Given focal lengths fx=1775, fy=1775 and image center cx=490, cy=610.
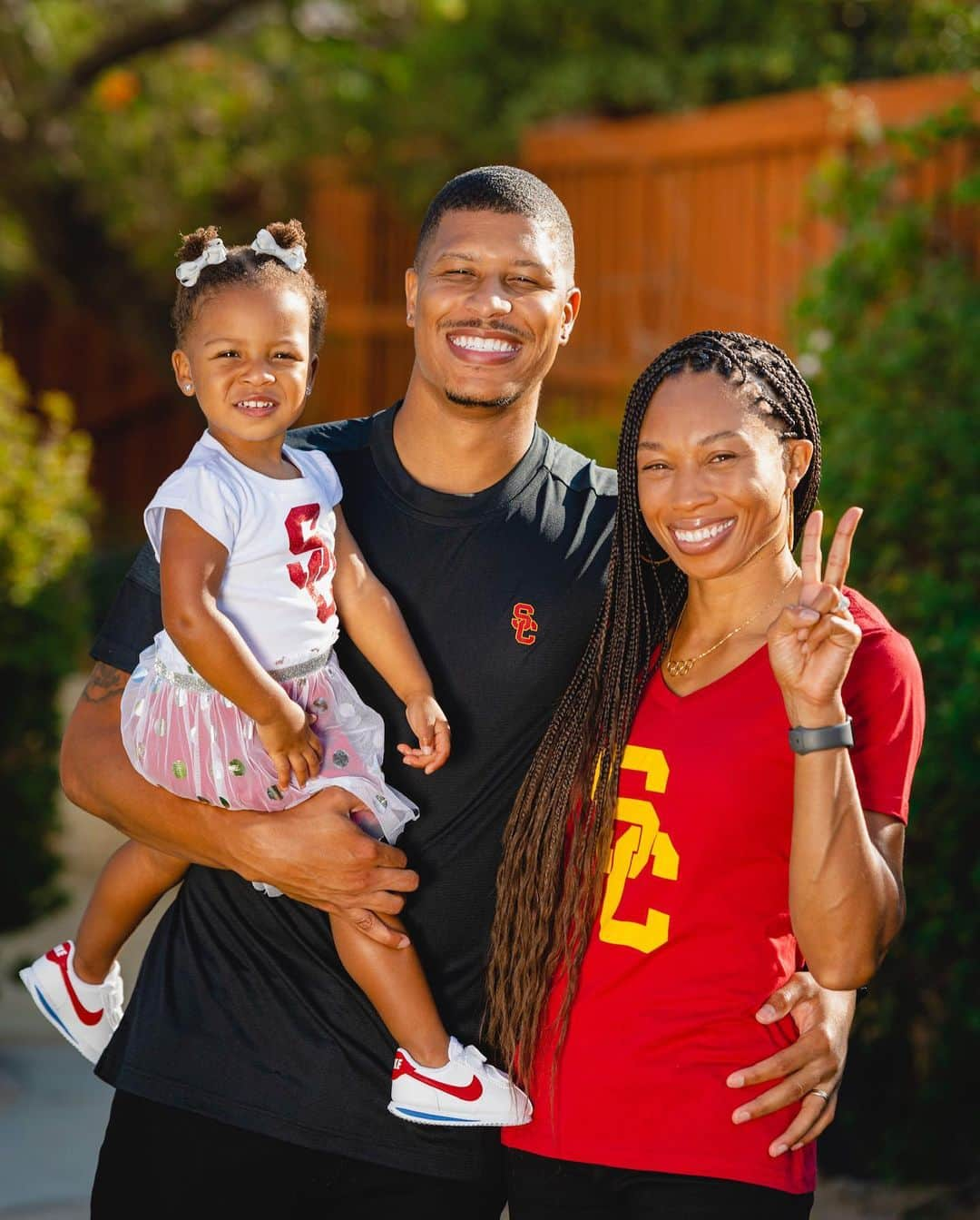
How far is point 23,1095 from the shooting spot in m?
5.71

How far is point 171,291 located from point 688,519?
1213 centimetres

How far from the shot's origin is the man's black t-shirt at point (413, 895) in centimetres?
285

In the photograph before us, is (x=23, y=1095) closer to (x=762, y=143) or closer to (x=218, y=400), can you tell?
(x=218, y=400)

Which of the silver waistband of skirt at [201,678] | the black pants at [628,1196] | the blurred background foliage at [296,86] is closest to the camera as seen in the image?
the black pants at [628,1196]

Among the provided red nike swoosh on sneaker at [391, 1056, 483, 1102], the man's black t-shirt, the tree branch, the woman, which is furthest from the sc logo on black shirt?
the tree branch

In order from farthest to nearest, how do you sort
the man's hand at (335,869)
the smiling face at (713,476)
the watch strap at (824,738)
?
the man's hand at (335,869) → the smiling face at (713,476) → the watch strap at (824,738)

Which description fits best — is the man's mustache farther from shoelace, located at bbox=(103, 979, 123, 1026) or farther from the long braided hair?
shoelace, located at bbox=(103, 979, 123, 1026)

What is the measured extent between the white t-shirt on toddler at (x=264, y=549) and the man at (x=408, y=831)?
0.12m

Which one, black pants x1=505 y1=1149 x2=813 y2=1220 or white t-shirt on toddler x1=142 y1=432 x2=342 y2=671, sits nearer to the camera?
black pants x1=505 y1=1149 x2=813 y2=1220

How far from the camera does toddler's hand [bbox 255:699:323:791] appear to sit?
282cm

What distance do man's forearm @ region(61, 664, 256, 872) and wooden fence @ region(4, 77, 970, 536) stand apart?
4.30 meters

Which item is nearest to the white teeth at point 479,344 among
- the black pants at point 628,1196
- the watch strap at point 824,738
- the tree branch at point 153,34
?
the watch strap at point 824,738

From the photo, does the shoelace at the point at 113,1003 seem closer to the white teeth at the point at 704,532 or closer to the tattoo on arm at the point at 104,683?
the tattoo on arm at the point at 104,683

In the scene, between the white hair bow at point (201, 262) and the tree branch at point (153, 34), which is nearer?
the white hair bow at point (201, 262)
